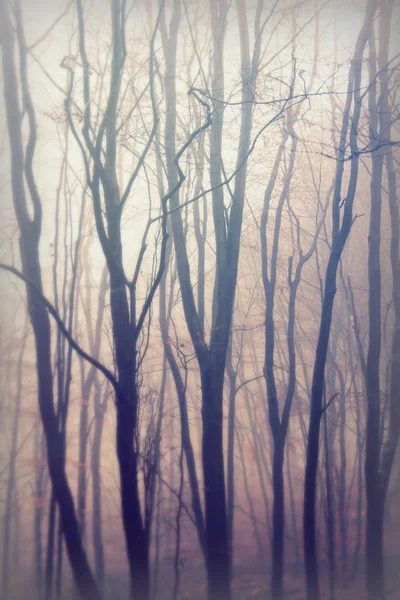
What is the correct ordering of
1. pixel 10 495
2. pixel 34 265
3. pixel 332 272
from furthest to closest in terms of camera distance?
pixel 332 272 → pixel 34 265 → pixel 10 495

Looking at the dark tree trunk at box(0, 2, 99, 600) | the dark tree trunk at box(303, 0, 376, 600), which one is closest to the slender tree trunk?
the dark tree trunk at box(0, 2, 99, 600)

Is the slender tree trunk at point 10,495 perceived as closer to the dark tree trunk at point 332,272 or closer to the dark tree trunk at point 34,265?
the dark tree trunk at point 34,265

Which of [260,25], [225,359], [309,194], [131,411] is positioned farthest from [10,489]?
[260,25]

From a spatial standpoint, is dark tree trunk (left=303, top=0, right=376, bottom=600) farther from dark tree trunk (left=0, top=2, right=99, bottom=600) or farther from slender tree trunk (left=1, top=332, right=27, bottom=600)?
slender tree trunk (left=1, top=332, right=27, bottom=600)

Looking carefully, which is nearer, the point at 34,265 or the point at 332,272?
the point at 34,265

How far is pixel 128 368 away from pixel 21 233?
101 centimetres

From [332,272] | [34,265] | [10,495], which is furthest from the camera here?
[332,272]

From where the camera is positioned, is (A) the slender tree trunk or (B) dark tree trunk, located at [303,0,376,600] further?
(B) dark tree trunk, located at [303,0,376,600]

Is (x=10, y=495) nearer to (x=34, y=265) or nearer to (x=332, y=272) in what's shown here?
(x=34, y=265)

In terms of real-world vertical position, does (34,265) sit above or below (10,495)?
above

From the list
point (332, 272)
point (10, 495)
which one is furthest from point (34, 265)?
point (332, 272)

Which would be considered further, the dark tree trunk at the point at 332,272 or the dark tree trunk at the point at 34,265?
the dark tree trunk at the point at 332,272

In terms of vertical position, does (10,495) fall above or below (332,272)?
below

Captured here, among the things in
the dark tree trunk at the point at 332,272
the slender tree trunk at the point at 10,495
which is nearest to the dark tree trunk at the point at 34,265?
the slender tree trunk at the point at 10,495
